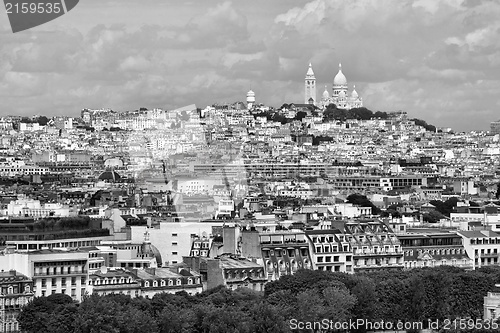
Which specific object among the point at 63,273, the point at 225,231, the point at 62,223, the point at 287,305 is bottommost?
the point at 287,305

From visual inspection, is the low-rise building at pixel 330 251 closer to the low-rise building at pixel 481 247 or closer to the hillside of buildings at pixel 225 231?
the hillside of buildings at pixel 225 231

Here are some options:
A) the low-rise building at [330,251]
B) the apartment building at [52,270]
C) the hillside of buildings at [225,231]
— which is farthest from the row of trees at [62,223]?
the apartment building at [52,270]

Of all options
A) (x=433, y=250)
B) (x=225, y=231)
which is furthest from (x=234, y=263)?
(x=433, y=250)

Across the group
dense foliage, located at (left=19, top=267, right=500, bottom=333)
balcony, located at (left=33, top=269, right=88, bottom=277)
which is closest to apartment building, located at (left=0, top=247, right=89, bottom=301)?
balcony, located at (left=33, top=269, right=88, bottom=277)

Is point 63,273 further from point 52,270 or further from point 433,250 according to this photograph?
point 433,250

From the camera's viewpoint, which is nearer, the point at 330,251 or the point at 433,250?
the point at 330,251

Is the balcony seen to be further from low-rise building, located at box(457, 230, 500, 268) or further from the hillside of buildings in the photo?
low-rise building, located at box(457, 230, 500, 268)

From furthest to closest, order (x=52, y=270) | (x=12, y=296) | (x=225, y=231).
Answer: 1. (x=225, y=231)
2. (x=52, y=270)
3. (x=12, y=296)

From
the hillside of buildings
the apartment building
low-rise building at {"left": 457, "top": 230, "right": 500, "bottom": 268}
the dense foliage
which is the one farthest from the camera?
low-rise building at {"left": 457, "top": 230, "right": 500, "bottom": 268}

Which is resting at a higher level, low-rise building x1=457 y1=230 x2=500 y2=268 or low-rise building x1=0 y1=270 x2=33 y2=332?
low-rise building x1=457 y1=230 x2=500 y2=268
